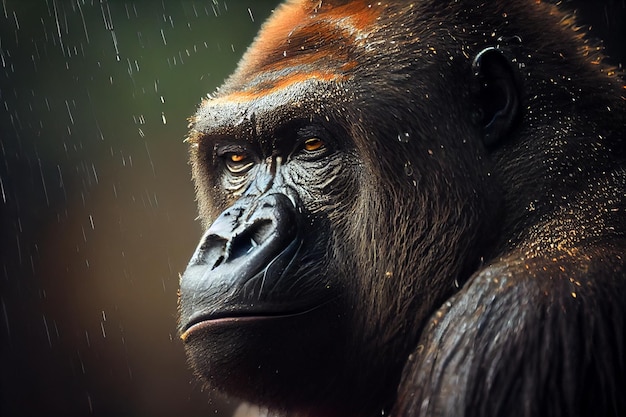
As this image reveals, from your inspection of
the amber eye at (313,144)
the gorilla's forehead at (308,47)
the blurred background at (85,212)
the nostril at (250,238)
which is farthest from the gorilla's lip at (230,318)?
the blurred background at (85,212)

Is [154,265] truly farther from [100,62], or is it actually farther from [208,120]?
[208,120]

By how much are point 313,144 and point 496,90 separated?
0.44 metres

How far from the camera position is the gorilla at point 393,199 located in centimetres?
157

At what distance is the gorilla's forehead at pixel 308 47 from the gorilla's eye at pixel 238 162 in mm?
151

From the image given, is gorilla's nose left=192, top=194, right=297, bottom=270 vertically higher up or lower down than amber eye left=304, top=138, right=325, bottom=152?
lower down

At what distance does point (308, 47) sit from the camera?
1835 mm

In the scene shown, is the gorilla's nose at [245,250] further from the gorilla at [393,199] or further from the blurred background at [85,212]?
the blurred background at [85,212]

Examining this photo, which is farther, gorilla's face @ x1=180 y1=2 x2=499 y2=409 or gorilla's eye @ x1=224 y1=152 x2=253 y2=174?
gorilla's eye @ x1=224 y1=152 x2=253 y2=174

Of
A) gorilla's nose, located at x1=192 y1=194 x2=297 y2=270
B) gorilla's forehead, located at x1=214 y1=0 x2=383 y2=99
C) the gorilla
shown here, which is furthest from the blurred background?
gorilla's nose, located at x1=192 y1=194 x2=297 y2=270

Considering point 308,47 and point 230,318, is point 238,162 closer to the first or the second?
point 308,47

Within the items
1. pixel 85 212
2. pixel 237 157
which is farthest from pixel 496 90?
pixel 85 212

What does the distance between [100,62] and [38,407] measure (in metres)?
1.55

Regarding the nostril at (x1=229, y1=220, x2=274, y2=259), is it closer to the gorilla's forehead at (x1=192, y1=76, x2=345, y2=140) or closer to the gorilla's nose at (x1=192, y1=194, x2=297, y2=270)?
the gorilla's nose at (x1=192, y1=194, x2=297, y2=270)

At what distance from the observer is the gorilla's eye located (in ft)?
6.10
